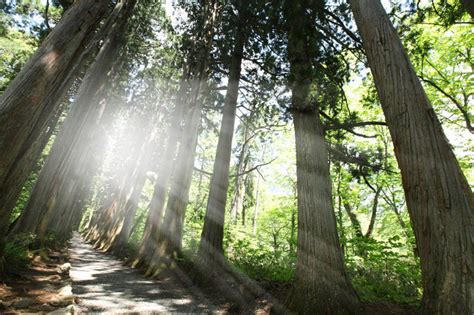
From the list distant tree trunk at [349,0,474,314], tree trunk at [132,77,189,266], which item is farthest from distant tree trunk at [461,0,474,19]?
tree trunk at [132,77,189,266]

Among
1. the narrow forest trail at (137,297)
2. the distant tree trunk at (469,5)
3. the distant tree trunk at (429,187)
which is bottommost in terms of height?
the narrow forest trail at (137,297)

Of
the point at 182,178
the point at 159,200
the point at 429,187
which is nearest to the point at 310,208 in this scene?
the point at 429,187

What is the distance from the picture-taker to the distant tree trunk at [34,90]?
297cm

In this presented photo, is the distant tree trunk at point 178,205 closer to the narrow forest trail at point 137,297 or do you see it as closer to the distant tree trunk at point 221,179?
the narrow forest trail at point 137,297

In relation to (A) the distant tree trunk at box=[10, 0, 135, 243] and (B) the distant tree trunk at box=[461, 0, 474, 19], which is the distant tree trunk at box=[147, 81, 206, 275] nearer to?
(A) the distant tree trunk at box=[10, 0, 135, 243]

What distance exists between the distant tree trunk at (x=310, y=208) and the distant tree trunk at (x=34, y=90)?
3.63m

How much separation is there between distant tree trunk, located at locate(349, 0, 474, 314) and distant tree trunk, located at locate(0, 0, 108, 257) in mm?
4143

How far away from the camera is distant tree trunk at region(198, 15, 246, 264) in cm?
677

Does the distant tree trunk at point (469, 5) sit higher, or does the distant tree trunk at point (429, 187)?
the distant tree trunk at point (469, 5)

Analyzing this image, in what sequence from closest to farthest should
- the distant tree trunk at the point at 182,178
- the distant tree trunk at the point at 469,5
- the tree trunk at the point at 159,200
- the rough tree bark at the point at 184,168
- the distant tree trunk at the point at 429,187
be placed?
1. the distant tree trunk at the point at 429,187
2. the distant tree trunk at the point at 469,5
3. the rough tree bark at the point at 184,168
4. the distant tree trunk at the point at 182,178
5. the tree trunk at the point at 159,200

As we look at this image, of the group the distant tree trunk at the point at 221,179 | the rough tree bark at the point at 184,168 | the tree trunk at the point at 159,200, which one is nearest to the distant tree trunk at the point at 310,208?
the distant tree trunk at the point at 221,179

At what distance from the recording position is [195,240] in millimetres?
11969

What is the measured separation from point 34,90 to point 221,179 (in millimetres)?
5075

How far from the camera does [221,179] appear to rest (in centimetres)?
755
